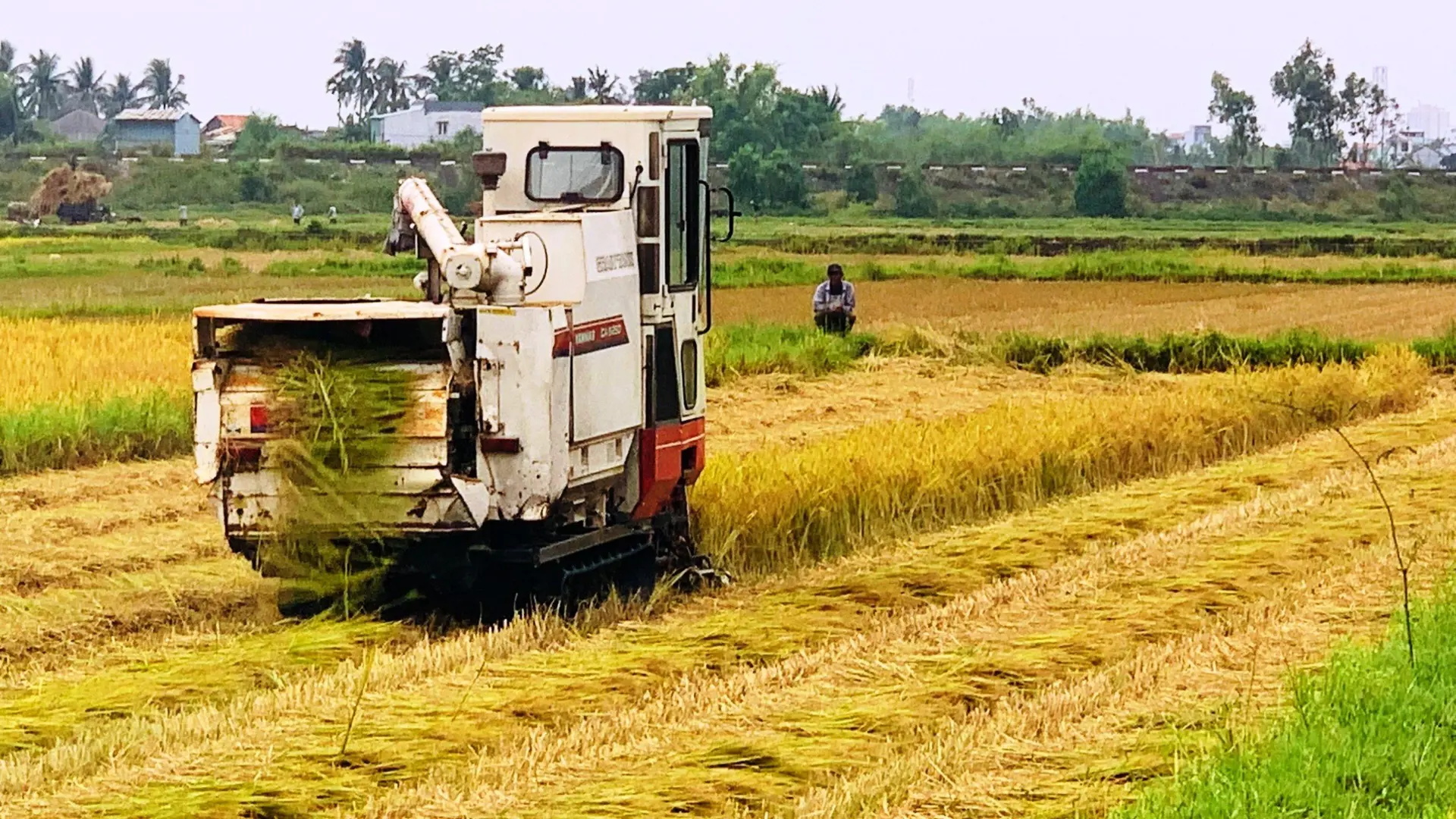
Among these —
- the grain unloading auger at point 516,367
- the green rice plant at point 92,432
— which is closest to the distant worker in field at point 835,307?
the green rice plant at point 92,432

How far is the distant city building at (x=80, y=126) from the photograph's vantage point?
449 ft

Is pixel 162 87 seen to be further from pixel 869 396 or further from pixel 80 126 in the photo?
pixel 869 396

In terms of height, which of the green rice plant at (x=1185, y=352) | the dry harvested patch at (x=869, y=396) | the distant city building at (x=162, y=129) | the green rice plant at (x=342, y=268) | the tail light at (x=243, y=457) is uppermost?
the distant city building at (x=162, y=129)

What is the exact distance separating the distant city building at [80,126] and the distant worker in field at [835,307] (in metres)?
117

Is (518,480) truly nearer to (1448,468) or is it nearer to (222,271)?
(1448,468)

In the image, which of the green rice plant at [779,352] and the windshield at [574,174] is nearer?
the windshield at [574,174]

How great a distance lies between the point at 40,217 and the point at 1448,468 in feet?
189

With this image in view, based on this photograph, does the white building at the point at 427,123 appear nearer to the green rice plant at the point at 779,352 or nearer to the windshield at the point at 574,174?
the green rice plant at the point at 779,352

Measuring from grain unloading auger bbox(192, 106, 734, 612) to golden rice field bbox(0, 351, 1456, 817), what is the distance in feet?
1.38

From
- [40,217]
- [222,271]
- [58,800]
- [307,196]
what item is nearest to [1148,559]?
[58,800]

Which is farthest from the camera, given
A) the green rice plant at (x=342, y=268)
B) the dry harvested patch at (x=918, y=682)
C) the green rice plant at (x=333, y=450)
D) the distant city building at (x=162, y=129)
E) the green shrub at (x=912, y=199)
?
the distant city building at (x=162, y=129)

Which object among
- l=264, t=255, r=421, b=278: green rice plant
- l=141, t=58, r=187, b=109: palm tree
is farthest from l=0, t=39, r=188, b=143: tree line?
l=264, t=255, r=421, b=278: green rice plant

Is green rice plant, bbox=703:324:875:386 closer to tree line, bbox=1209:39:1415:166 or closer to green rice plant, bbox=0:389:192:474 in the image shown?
green rice plant, bbox=0:389:192:474

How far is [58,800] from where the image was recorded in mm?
6512
